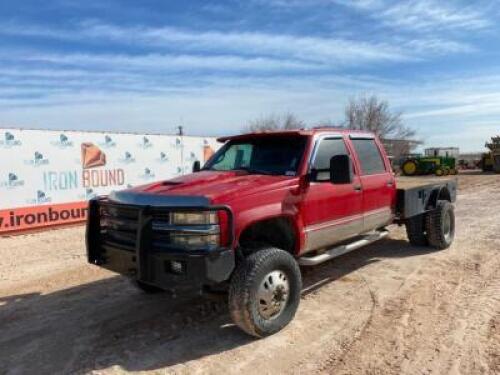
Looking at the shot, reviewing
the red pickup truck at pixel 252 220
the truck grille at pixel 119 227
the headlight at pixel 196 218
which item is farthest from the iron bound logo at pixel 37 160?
the headlight at pixel 196 218

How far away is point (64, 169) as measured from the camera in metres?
13.0

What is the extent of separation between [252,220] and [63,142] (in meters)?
9.88

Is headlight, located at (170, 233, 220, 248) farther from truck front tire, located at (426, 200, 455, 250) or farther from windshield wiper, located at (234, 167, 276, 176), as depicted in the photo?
truck front tire, located at (426, 200, 455, 250)

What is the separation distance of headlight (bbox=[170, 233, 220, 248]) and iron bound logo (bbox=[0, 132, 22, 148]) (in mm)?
9191

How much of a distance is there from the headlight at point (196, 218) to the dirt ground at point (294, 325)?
120cm

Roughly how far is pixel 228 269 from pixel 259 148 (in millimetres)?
2049

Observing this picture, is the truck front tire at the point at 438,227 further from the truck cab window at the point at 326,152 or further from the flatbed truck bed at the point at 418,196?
the truck cab window at the point at 326,152

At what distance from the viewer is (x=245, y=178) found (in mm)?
5227

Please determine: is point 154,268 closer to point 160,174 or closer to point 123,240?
point 123,240

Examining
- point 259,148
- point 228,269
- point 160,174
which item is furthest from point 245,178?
point 160,174

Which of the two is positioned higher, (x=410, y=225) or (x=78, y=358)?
(x=410, y=225)

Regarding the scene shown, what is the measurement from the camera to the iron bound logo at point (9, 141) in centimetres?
1165

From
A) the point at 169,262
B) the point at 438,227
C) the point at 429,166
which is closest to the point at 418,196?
the point at 438,227

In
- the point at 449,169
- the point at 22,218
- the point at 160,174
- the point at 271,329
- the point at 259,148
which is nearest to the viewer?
the point at 271,329
